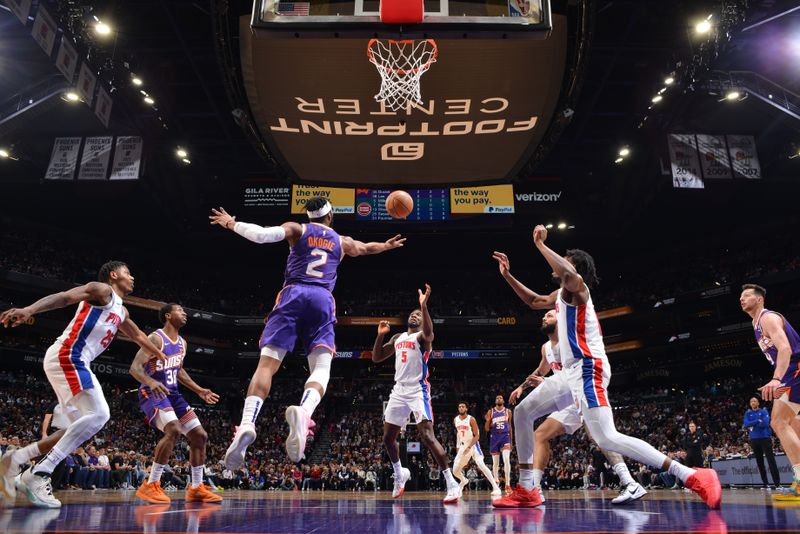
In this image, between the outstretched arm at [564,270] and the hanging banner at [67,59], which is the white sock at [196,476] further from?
the hanging banner at [67,59]

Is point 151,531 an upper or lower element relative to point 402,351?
lower

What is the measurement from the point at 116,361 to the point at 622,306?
3068 centimetres

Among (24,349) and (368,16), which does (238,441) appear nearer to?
(368,16)

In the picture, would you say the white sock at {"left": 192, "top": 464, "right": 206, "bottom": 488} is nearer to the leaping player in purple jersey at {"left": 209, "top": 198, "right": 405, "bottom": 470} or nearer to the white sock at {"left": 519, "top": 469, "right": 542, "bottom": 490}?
the leaping player in purple jersey at {"left": 209, "top": 198, "right": 405, "bottom": 470}

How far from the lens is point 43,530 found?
3.23 meters

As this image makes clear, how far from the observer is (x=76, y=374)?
5738 millimetres

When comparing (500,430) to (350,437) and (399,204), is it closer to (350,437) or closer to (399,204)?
(399,204)

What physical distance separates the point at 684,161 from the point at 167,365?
2055 cm

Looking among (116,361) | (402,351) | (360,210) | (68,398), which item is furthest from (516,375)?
(68,398)

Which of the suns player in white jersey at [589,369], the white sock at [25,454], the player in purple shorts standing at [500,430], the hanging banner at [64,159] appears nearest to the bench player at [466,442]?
the player in purple shorts standing at [500,430]

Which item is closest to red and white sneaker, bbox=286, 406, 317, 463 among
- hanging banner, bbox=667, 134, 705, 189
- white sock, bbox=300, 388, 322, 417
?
white sock, bbox=300, 388, 322, 417

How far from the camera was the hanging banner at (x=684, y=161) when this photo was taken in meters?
21.1

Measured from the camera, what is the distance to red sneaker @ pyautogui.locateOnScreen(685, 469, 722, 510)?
4754 mm

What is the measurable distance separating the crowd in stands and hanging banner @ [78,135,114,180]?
10.1 meters
